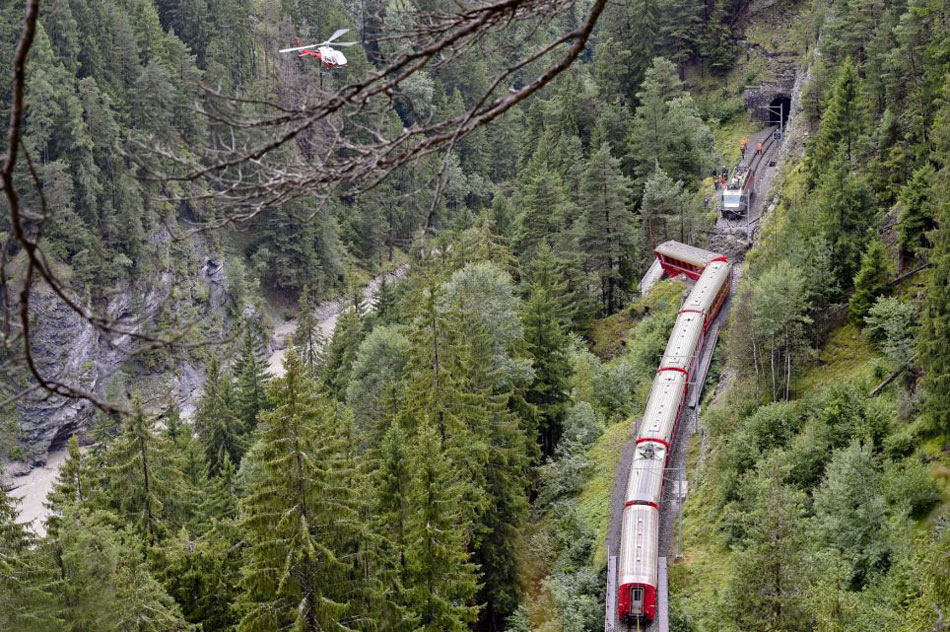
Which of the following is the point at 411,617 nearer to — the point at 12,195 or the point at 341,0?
the point at 12,195

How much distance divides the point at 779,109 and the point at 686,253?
29305 millimetres

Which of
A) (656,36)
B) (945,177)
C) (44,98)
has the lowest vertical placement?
(945,177)

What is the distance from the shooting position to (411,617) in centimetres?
2336

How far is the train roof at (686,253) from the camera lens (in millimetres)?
48969

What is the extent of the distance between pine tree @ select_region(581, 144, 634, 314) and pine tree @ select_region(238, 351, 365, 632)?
31.2m

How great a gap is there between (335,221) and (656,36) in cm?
3215

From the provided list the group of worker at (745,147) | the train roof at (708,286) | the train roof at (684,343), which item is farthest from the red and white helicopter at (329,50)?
the group of worker at (745,147)

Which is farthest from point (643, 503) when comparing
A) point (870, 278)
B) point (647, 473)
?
point (870, 278)

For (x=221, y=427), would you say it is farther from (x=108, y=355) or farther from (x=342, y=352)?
(x=108, y=355)

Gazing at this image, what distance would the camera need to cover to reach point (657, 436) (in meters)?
32.7

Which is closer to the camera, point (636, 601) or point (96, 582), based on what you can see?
point (96, 582)

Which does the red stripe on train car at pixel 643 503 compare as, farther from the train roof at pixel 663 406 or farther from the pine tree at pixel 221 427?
the pine tree at pixel 221 427

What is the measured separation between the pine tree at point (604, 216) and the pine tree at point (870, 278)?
18.2m

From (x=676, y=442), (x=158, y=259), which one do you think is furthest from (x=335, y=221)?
(x=676, y=442)
